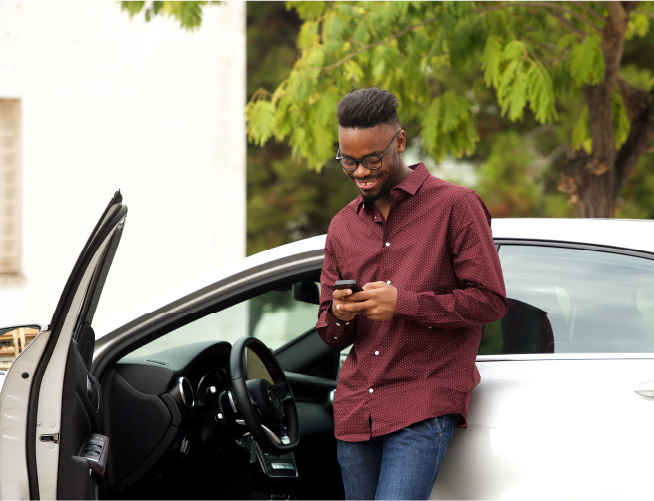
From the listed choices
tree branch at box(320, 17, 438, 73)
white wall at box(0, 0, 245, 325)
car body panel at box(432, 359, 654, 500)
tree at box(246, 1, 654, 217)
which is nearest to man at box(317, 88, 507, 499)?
car body panel at box(432, 359, 654, 500)

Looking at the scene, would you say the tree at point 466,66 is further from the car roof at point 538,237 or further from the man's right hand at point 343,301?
the man's right hand at point 343,301

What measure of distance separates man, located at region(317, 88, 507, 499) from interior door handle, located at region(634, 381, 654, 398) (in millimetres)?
409

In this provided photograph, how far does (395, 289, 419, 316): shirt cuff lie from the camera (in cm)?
209

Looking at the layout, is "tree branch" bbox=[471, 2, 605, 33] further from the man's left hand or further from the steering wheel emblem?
the man's left hand

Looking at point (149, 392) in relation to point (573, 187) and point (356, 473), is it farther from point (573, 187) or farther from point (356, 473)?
point (573, 187)

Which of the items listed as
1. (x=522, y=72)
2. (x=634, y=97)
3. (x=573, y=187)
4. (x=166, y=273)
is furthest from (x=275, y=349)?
(x=166, y=273)

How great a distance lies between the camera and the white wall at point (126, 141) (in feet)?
25.0

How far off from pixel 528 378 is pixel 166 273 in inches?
237

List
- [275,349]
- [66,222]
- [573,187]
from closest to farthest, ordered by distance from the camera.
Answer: [275,349]
[573,187]
[66,222]

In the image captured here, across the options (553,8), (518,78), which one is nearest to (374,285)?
(518,78)

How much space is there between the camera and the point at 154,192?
7.92 m

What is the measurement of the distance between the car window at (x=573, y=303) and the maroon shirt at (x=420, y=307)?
0.91 ft

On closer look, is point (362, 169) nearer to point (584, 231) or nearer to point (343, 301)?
point (343, 301)

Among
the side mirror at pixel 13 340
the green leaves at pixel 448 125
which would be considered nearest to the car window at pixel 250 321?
the side mirror at pixel 13 340
